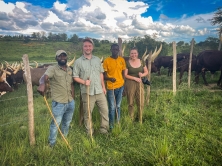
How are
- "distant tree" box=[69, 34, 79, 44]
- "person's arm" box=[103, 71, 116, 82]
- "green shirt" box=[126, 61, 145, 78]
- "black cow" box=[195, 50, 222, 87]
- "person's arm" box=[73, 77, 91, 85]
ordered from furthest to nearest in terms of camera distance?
"distant tree" box=[69, 34, 79, 44] < "black cow" box=[195, 50, 222, 87] < "green shirt" box=[126, 61, 145, 78] < "person's arm" box=[103, 71, 116, 82] < "person's arm" box=[73, 77, 91, 85]

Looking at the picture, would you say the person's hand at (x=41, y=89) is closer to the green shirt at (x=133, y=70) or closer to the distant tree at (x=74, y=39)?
the green shirt at (x=133, y=70)

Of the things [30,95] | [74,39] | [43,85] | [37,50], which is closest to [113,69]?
[43,85]

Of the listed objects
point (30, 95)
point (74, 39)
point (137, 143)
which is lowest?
point (137, 143)

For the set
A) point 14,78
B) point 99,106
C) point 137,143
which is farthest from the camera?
point 14,78

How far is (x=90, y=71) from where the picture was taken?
361cm

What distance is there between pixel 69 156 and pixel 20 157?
81 centimetres

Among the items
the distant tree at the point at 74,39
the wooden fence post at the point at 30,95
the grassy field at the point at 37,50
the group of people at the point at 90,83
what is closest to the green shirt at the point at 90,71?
the group of people at the point at 90,83

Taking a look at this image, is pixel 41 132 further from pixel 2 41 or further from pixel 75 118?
pixel 2 41

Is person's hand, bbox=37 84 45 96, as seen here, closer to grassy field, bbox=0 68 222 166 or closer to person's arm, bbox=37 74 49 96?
person's arm, bbox=37 74 49 96

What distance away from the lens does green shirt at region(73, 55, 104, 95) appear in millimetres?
3531

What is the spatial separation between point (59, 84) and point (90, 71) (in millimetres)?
679

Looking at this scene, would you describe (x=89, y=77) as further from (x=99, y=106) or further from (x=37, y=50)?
(x=37, y=50)

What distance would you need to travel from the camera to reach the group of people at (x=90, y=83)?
327cm

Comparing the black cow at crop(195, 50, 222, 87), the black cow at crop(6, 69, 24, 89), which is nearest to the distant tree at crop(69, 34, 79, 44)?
the black cow at crop(6, 69, 24, 89)
